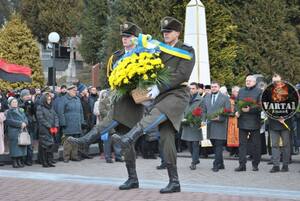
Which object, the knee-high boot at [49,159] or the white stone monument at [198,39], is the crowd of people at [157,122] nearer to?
the knee-high boot at [49,159]

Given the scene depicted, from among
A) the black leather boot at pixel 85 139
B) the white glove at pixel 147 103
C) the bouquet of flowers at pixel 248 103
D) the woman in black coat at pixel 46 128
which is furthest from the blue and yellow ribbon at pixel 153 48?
the woman in black coat at pixel 46 128

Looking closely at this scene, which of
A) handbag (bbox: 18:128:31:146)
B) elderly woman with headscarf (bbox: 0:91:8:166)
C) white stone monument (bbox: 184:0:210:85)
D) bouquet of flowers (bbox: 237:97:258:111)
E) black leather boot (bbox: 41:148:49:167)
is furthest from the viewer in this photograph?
white stone monument (bbox: 184:0:210:85)

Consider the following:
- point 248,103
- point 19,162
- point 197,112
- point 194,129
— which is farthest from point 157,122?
point 19,162

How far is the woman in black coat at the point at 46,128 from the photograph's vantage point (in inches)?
544

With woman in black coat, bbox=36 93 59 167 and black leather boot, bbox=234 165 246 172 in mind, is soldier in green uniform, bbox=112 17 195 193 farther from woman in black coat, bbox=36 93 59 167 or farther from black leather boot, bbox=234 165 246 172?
woman in black coat, bbox=36 93 59 167

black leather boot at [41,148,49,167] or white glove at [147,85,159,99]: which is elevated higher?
white glove at [147,85,159,99]

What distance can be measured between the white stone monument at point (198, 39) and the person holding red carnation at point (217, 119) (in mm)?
5145

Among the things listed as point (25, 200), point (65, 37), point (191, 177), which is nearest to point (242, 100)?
point (191, 177)

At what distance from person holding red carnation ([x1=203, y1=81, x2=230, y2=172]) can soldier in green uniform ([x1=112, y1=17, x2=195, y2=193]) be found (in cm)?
542

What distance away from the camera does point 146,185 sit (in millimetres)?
A: 8234

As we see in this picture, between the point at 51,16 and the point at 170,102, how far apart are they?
47596mm

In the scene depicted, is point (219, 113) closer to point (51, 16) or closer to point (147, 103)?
point (147, 103)

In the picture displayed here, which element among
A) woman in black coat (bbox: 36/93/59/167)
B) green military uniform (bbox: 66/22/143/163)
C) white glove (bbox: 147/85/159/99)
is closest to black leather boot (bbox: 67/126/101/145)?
green military uniform (bbox: 66/22/143/163)

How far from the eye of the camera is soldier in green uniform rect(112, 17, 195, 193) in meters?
7.20
